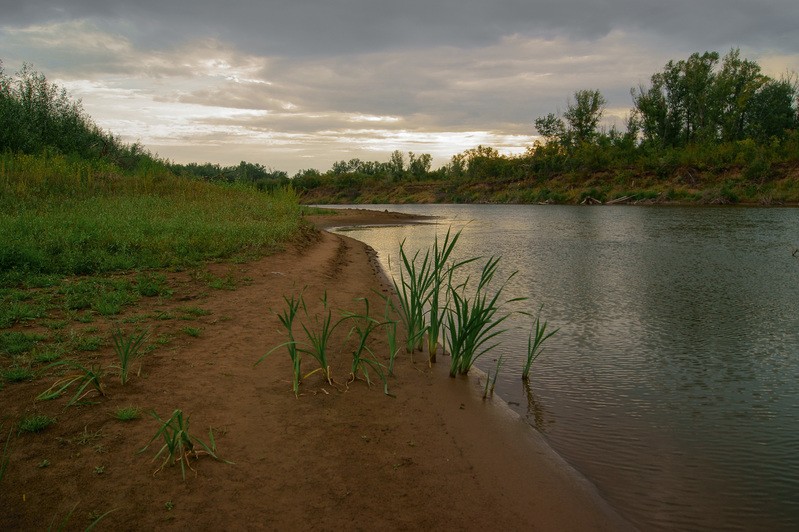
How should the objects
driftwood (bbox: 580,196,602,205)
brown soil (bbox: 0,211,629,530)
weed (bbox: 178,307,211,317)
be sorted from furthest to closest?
driftwood (bbox: 580,196,602,205), weed (bbox: 178,307,211,317), brown soil (bbox: 0,211,629,530)

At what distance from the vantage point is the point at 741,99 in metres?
44.8

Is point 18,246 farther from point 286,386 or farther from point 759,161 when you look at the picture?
point 759,161

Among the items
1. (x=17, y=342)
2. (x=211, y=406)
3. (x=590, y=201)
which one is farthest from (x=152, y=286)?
(x=590, y=201)

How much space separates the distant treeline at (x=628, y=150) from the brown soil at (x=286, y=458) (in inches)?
596

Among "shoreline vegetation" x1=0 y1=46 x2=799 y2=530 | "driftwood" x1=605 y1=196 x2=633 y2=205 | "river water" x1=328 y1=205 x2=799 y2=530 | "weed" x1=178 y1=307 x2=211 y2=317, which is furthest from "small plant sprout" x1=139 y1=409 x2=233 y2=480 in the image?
"driftwood" x1=605 y1=196 x2=633 y2=205

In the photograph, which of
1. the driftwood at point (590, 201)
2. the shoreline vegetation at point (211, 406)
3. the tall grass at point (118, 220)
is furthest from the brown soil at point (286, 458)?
the driftwood at point (590, 201)

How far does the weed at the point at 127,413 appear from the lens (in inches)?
119

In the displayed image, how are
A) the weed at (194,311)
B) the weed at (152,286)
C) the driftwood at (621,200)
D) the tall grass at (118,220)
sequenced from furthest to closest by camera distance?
the driftwood at (621,200) → the tall grass at (118,220) → the weed at (152,286) → the weed at (194,311)

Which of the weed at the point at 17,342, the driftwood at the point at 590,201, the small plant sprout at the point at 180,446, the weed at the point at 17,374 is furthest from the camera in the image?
the driftwood at the point at 590,201

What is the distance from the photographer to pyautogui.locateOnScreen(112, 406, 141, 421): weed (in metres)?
3.03

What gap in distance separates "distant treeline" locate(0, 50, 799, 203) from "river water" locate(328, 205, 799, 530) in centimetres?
1507

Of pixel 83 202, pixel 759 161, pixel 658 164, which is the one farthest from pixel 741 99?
pixel 83 202

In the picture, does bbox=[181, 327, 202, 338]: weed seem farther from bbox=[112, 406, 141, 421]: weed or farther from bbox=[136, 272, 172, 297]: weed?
bbox=[112, 406, 141, 421]: weed

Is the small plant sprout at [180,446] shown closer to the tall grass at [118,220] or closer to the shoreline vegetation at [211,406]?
the shoreline vegetation at [211,406]
